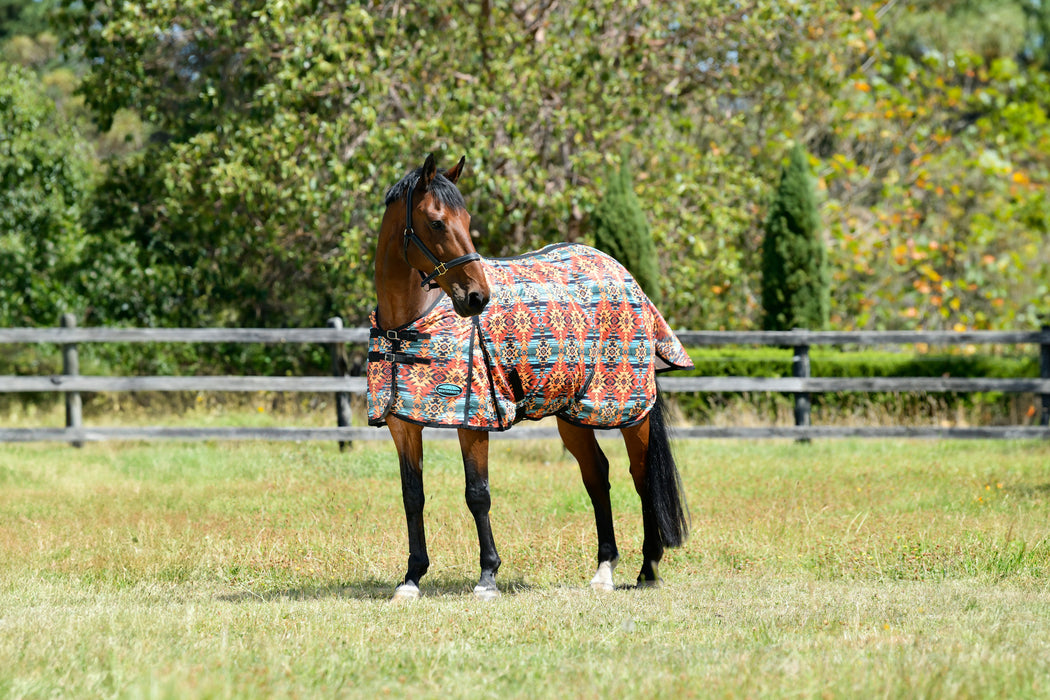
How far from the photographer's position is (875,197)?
67.4ft

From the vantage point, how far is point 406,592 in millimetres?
5641

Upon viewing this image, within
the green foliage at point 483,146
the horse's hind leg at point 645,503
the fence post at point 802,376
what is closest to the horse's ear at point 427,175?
the horse's hind leg at point 645,503

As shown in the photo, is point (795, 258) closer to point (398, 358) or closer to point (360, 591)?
point (360, 591)

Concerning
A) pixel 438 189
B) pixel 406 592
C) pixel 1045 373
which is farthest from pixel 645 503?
pixel 1045 373

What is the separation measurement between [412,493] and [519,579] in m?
0.99

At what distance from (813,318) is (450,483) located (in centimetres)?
651

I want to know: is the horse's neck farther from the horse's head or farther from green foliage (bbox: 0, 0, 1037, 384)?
green foliage (bbox: 0, 0, 1037, 384)

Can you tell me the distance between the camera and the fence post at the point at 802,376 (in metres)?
11.8

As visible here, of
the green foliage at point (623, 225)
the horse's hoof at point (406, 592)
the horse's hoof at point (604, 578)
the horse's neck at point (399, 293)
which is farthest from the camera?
the green foliage at point (623, 225)

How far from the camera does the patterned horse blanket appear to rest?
540 centimetres

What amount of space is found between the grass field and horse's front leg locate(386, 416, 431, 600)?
192 mm

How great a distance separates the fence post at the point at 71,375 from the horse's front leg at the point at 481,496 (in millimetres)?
7128

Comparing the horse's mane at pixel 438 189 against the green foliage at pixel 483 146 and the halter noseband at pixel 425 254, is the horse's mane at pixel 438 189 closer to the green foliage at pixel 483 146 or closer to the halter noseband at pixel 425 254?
the halter noseband at pixel 425 254

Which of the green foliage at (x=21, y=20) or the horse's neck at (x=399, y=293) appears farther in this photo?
the green foliage at (x=21, y=20)
